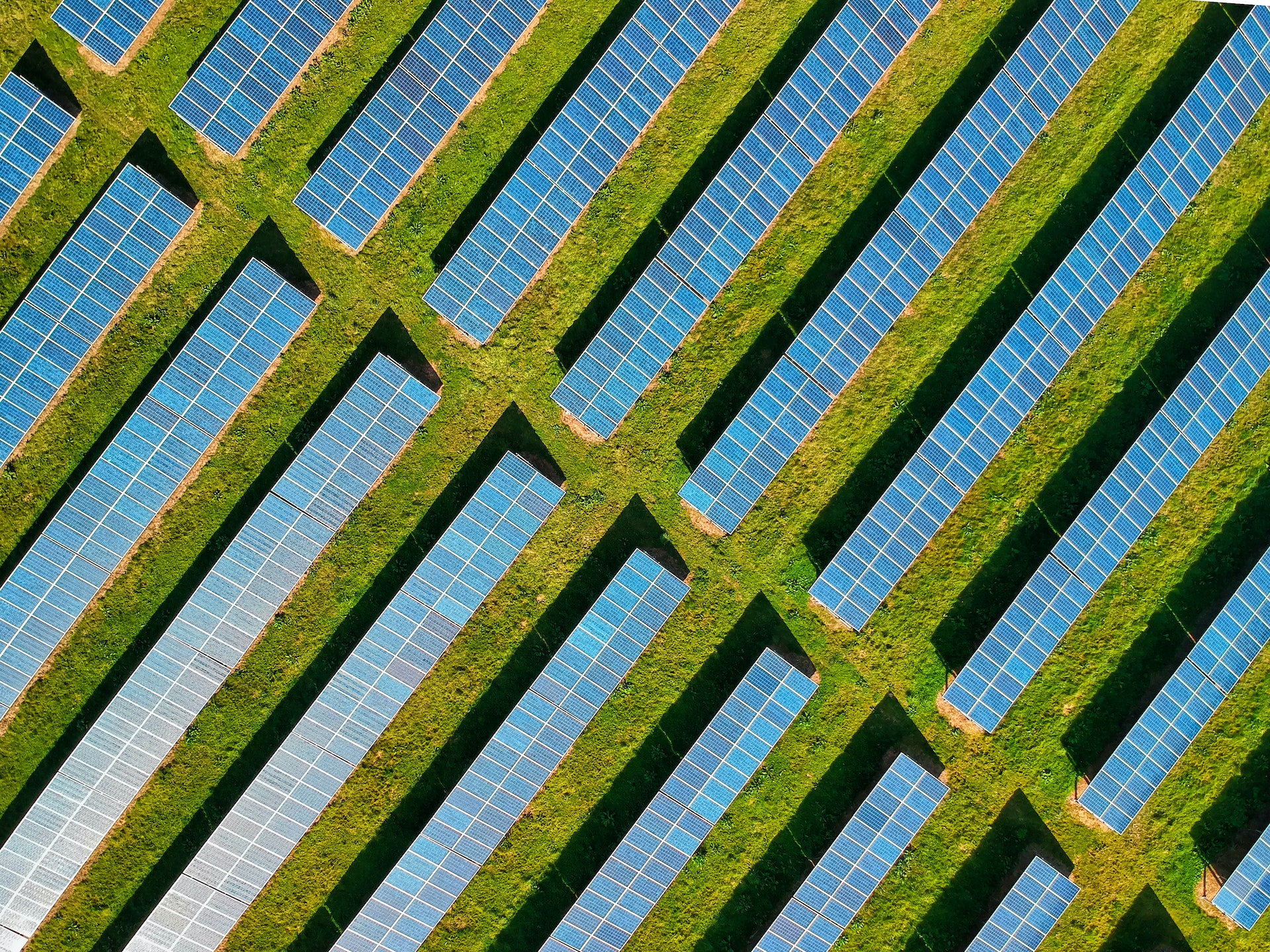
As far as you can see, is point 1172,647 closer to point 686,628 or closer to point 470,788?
point 686,628

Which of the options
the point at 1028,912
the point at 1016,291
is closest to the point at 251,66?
A: the point at 1016,291

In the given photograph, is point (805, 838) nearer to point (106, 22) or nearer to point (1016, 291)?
point (1016, 291)

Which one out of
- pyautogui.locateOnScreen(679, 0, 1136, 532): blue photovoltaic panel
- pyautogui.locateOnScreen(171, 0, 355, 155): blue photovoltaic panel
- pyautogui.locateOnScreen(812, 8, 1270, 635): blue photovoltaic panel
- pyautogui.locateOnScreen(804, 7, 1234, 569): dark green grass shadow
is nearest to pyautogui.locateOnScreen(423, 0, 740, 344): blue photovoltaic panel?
pyautogui.locateOnScreen(171, 0, 355, 155): blue photovoltaic panel

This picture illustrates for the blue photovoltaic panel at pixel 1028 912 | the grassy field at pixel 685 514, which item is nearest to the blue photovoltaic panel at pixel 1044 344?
the grassy field at pixel 685 514

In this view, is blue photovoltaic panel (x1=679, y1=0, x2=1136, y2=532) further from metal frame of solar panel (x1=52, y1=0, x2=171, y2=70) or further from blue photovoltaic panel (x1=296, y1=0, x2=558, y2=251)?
metal frame of solar panel (x1=52, y1=0, x2=171, y2=70)

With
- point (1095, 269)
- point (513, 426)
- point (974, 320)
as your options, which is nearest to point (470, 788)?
point (513, 426)
